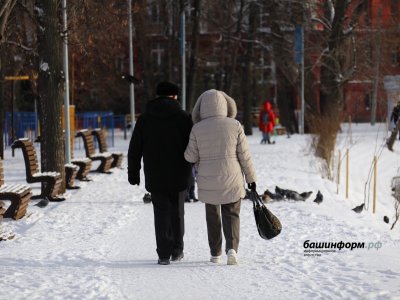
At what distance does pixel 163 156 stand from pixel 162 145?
0.11 metres

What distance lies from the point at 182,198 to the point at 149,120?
86 cm

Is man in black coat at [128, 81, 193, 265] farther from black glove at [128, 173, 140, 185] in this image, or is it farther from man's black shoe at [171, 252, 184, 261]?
man's black shoe at [171, 252, 184, 261]

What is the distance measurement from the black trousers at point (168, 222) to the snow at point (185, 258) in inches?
6.8

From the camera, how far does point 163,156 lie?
798 centimetres

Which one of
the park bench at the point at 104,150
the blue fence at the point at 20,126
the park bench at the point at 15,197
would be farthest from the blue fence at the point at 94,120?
the park bench at the point at 15,197

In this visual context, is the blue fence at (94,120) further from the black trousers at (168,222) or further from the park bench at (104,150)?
the black trousers at (168,222)

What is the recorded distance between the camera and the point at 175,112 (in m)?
8.02

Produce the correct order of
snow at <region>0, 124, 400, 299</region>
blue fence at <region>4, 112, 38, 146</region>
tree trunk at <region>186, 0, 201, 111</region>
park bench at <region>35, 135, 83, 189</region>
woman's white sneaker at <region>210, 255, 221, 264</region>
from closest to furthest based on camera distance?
1. snow at <region>0, 124, 400, 299</region>
2. woman's white sneaker at <region>210, 255, 221, 264</region>
3. park bench at <region>35, 135, 83, 189</region>
4. tree trunk at <region>186, 0, 201, 111</region>
5. blue fence at <region>4, 112, 38, 146</region>

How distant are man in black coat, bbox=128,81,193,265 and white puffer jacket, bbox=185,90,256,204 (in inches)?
8.2

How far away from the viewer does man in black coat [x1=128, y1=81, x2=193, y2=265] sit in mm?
7988

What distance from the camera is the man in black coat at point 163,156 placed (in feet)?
26.2

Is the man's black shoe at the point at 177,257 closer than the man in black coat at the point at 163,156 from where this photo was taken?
No

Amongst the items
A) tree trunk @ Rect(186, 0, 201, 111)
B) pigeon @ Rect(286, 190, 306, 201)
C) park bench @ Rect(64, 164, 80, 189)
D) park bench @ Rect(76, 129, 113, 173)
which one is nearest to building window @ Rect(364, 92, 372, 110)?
tree trunk @ Rect(186, 0, 201, 111)

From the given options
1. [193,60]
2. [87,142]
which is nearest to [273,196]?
[87,142]
